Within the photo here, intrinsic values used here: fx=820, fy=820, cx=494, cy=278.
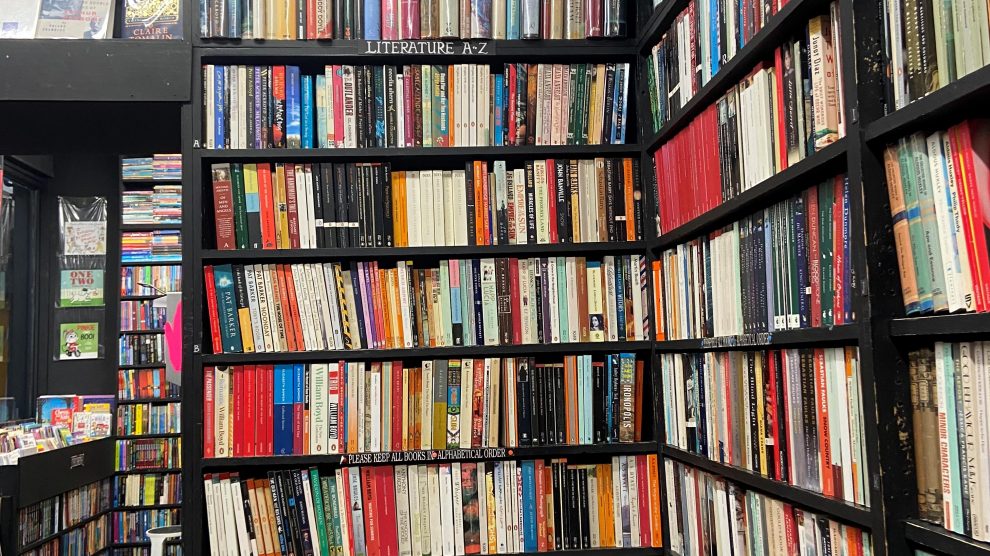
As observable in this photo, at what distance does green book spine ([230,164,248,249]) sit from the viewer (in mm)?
2307

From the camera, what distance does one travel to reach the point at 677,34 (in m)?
2.06

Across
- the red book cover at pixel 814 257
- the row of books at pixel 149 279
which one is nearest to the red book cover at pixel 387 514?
the red book cover at pixel 814 257

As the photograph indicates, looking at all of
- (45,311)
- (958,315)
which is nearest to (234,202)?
(958,315)

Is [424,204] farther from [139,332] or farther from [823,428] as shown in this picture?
[139,332]

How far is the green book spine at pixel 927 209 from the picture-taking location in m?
1.10

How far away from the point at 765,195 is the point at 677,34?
67 cm

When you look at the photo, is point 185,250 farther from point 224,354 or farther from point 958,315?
point 958,315

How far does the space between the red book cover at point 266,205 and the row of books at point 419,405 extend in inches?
14.0

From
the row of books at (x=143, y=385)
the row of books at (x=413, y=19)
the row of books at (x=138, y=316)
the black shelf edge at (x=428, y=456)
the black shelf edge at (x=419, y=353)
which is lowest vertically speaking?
the black shelf edge at (x=428, y=456)

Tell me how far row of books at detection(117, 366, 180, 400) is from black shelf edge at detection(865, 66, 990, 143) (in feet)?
16.2

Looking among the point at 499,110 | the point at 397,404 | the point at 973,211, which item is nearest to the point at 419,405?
the point at 397,404

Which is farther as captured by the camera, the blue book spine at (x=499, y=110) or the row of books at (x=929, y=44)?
the blue book spine at (x=499, y=110)

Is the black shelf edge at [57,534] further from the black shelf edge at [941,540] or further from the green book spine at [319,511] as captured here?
the black shelf edge at [941,540]

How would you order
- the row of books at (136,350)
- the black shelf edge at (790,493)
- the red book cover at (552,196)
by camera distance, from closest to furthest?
the black shelf edge at (790,493) → the red book cover at (552,196) → the row of books at (136,350)
